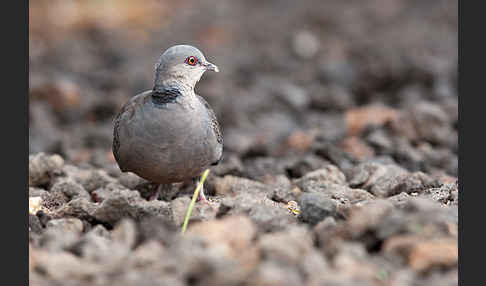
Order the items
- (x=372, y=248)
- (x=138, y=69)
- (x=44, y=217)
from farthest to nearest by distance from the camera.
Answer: (x=138, y=69) → (x=44, y=217) → (x=372, y=248)

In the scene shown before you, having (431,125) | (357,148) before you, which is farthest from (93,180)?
(431,125)

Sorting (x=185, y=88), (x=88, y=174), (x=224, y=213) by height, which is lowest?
(x=88, y=174)

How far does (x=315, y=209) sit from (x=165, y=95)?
2.25 meters

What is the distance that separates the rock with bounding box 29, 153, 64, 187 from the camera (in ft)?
26.0

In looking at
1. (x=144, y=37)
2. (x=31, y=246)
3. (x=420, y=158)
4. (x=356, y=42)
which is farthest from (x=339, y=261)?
(x=144, y=37)

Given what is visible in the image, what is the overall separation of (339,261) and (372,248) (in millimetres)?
532

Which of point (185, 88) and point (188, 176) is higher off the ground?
point (185, 88)

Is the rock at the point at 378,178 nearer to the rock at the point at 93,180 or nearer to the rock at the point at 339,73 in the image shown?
the rock at the point at 93,180

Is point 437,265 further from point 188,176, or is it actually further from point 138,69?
point 138,69

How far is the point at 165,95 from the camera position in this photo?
709 centimetres

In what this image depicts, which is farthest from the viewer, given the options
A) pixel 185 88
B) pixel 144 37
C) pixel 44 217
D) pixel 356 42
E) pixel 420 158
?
pixel 144 37

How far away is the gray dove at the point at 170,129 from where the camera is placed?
6941 mm

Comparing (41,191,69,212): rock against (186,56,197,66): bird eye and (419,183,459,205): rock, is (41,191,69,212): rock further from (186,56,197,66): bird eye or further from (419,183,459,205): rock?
(419,183,459,205): rock

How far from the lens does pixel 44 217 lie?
235 inches
